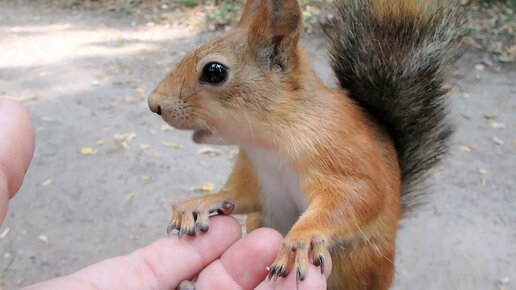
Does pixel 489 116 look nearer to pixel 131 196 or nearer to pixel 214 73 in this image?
pixel 131 196

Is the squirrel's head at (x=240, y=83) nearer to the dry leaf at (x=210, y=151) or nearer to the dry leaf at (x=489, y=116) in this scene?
the dry leaf at (x=210, y=151)

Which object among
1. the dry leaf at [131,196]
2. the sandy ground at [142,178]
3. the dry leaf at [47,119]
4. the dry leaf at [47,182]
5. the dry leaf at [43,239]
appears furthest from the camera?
the dry leaf at [47,119]

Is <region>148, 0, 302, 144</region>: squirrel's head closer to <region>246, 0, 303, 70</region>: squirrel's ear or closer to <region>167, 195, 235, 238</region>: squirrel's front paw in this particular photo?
<region>246, 0, 303, 70</region>: squirrel's ear

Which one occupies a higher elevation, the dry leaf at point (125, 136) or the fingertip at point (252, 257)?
the fingertip at point (252, 257)

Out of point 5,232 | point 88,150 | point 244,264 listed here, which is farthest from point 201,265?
point 88,150

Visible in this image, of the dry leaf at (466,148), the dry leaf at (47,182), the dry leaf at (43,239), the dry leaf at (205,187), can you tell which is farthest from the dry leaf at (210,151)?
the dry leaf at (466,148)

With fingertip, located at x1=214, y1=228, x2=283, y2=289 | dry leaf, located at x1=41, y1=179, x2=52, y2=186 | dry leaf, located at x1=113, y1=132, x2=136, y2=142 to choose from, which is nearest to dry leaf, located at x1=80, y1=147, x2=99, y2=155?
dry leaf, located at x1=113, y1=132, x2=136, y2=142
